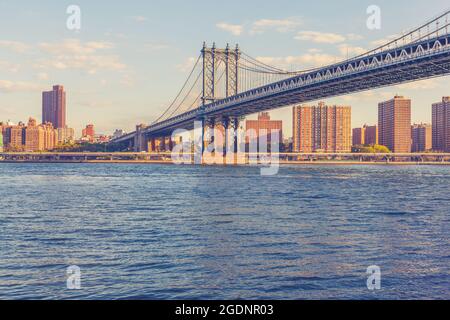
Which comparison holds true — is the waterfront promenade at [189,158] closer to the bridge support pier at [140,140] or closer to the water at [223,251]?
the bridge support pier at [140,140]

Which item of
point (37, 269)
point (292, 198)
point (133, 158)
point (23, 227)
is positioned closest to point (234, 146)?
point (133, 158)

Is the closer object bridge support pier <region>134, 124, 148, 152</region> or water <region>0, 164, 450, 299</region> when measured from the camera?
water <region>0, 164, 450, 299</region>

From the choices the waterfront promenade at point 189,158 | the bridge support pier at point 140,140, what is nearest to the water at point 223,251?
the waterfront promenade at point 189,158

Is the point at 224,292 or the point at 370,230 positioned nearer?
the point at 224,292

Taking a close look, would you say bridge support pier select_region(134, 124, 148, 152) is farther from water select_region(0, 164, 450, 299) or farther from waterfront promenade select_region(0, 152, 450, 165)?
water select_region(0, 164, 450, 299)

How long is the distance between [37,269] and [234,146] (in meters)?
92.3

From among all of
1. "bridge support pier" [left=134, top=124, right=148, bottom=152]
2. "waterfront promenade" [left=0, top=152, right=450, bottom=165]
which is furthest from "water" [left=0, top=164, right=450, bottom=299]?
"bridge support pier" [left=134, top=124, right=148, bottom=152]

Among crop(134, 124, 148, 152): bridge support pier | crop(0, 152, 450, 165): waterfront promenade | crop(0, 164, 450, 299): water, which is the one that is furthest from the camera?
crop(134, 124, 148, 152): bridge support pier

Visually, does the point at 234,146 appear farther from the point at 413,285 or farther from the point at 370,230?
the point at 413,285

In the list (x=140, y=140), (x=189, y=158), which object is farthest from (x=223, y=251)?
(x=140, y=140)
